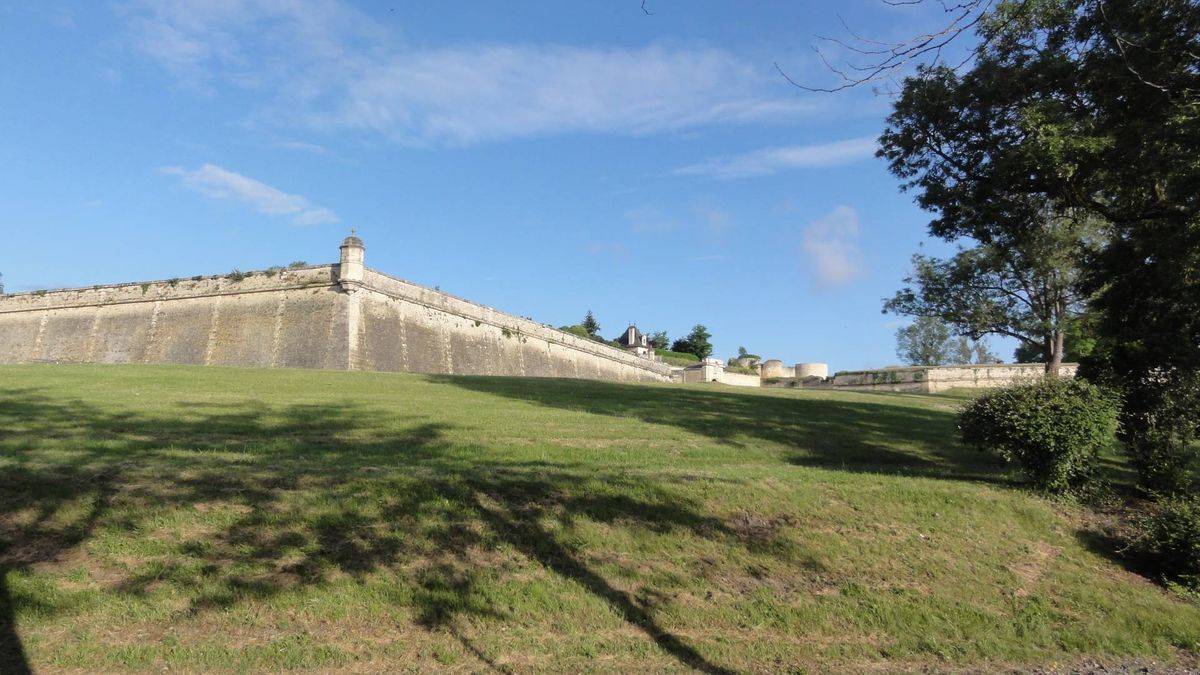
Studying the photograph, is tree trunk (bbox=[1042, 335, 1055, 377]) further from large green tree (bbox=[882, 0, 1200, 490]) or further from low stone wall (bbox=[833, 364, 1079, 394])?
large green tree (bbox=[882, 0, 1200, 490])

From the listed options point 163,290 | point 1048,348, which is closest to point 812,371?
point 1048,348

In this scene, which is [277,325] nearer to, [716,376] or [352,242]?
[352,242]

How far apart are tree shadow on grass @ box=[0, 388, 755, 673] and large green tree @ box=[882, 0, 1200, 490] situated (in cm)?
748

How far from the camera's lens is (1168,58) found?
1054 centimetres

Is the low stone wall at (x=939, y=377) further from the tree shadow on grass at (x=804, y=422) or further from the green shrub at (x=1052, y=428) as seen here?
the green shrub at (x=1052, y=428)

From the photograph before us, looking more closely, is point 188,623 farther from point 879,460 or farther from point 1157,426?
point 1157,426

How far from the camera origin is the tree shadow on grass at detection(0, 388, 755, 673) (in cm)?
662

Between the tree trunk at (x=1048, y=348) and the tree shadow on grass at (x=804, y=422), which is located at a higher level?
the tree trunk at (x=1048, y=348)

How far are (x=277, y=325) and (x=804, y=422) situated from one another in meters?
26.5

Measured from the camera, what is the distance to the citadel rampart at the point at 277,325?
111 feet

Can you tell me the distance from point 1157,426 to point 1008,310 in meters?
20.3

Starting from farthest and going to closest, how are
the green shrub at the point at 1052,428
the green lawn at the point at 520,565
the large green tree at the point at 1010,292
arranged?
the large green tree at the point at 1010,292, the green shrub at the point at 1052,428, the green lawn at the point at 520,565

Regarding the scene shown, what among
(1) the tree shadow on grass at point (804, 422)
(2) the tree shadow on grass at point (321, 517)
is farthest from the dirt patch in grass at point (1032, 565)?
(2) the tree shadow on grass at point (321, 517)

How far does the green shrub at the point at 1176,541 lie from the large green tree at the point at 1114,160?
2215mm
